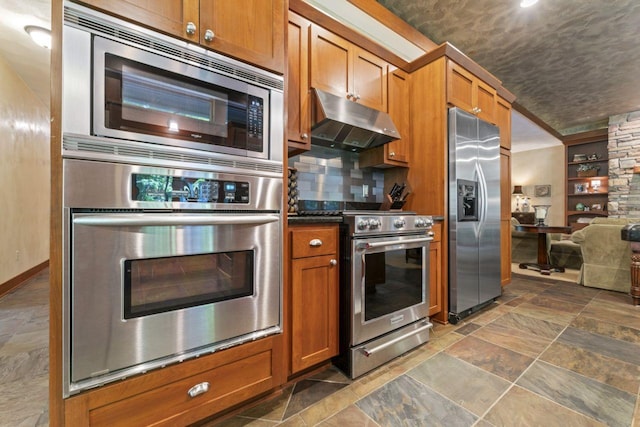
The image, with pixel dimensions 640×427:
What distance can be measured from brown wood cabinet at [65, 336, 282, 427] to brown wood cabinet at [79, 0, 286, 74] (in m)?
1.34

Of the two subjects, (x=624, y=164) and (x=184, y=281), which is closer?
(x=184, y=281)

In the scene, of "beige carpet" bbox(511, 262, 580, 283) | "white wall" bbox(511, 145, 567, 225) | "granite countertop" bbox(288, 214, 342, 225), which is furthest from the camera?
"white wall" bbox(511, 145, 567, 225)

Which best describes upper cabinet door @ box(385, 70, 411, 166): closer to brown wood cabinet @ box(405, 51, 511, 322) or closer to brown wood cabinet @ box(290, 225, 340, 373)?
brown wood cabinet @ box(405, 51, 511, 322)

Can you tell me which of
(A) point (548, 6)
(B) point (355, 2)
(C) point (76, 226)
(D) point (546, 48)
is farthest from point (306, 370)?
(D) point (546, 48)

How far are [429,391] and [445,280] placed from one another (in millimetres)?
1064

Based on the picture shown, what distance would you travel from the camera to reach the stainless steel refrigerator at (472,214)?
2.30 meters

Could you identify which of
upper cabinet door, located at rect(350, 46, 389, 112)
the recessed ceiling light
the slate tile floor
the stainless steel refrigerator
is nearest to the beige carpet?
the slate tile floor

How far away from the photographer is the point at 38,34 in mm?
2516

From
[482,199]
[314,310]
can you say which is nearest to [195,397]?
[314,310]

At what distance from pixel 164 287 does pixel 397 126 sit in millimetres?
2272

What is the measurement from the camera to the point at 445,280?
7.56 ft

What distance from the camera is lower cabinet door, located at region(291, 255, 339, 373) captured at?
4.71 ft

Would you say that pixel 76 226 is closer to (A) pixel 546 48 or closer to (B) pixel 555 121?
(A) pixel 546 48

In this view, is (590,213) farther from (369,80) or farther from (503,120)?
(369,80)
